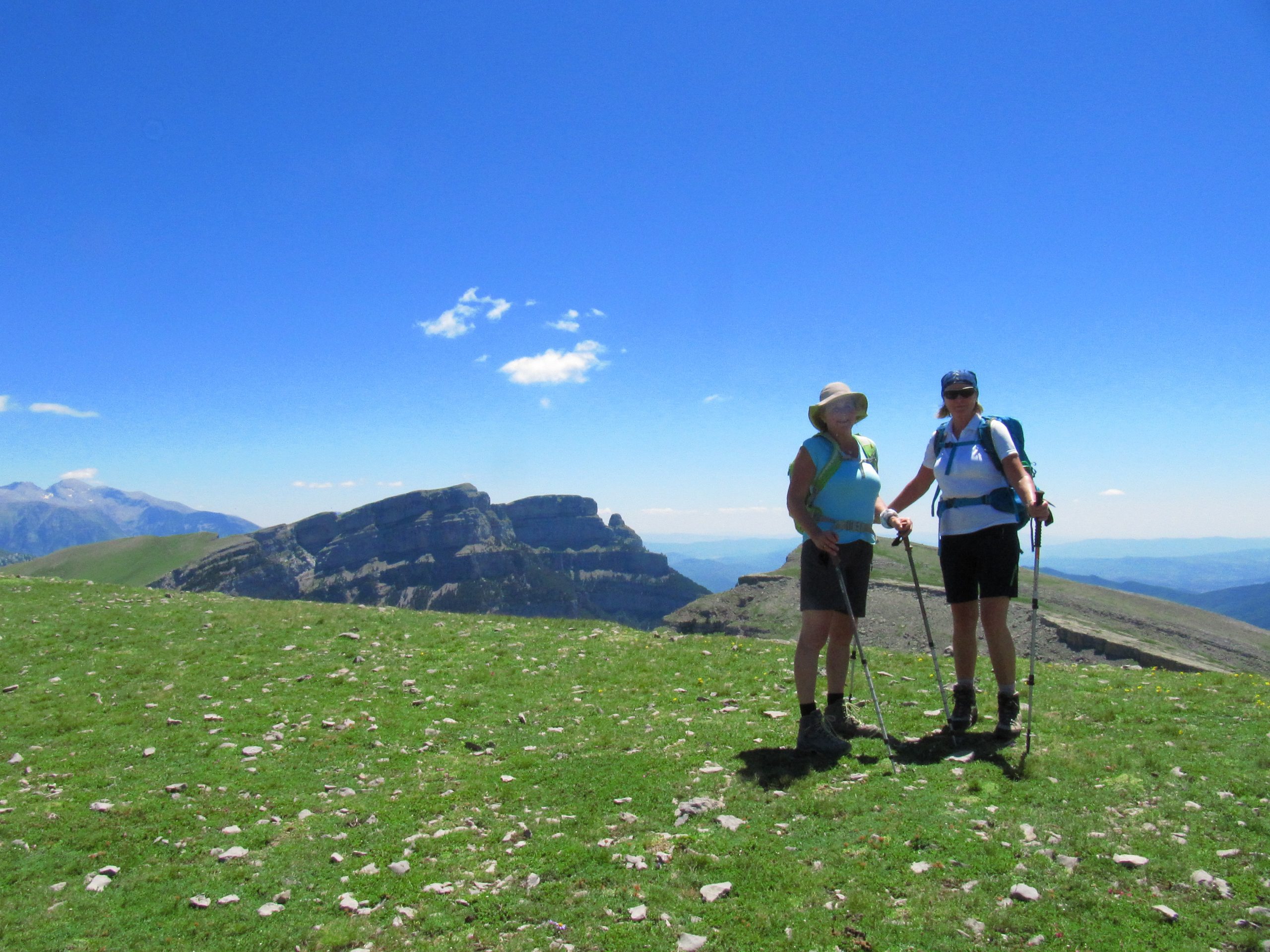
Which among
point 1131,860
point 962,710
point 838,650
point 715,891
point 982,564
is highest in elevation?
point 982,564

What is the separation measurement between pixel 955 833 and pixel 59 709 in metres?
15.7

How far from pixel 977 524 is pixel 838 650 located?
2.46 m

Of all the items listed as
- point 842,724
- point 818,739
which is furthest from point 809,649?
point 842,724

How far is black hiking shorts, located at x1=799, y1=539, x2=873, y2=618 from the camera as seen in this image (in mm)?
9133

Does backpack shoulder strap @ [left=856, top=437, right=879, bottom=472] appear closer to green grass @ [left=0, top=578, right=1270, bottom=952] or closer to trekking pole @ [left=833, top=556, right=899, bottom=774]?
trekking pole @ [left=833, top=556, right=899, bottom=774]

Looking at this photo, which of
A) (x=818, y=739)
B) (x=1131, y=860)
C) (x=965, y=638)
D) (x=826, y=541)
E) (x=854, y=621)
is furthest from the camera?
(x=965, y=638)

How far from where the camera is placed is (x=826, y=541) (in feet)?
28.8

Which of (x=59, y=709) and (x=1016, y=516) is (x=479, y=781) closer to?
(x=1016, y=516)

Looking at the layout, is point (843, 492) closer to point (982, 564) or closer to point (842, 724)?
point (982, 564)

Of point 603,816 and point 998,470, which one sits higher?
point 998,470

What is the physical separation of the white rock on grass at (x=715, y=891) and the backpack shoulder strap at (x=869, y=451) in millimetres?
5532

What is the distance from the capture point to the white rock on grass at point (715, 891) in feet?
19.9

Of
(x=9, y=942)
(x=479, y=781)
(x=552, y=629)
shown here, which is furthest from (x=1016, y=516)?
(x=552, y=629)

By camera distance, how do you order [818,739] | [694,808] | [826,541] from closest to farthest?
[694,808]
[826,541]
[818,739]
